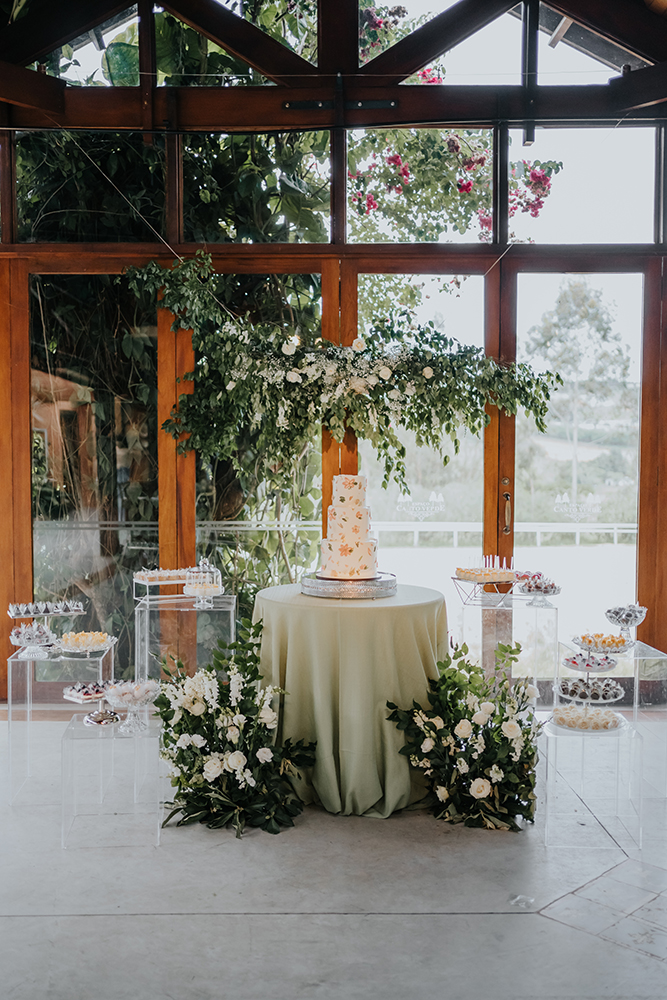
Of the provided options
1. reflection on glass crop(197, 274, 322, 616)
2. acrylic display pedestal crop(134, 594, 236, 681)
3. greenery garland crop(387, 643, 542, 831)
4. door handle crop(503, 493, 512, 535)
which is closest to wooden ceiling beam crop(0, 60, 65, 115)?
reflection on glass crop(197, 274, 322, 616)

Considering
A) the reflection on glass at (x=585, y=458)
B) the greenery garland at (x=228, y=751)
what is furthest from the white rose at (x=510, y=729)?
the reflection on glass at (x=585, y=458)

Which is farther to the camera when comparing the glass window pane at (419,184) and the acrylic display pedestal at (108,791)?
the glass window pane at (419,184)

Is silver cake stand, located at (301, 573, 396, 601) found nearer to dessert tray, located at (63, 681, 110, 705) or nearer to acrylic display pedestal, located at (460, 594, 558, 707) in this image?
dessert tray, located at (63, 681, 110, 705)

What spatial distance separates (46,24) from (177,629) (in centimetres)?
356

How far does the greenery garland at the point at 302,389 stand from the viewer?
426 centimetres

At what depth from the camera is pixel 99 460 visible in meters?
5.17

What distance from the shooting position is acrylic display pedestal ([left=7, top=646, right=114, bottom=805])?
3.78 m

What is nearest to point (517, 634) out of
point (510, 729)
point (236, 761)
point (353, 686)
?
point (510, 729)

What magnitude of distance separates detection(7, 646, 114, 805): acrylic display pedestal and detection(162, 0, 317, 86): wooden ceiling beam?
3.41m

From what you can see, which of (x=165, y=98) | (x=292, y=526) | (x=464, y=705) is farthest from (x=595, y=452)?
(x=165, y=98)

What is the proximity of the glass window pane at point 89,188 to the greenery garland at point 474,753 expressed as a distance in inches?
128

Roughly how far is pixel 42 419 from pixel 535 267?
10.0ft

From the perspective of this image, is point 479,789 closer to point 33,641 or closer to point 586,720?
point 586,720

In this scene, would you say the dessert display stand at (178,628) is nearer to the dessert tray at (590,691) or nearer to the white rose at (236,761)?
the white rose at (236,761)
